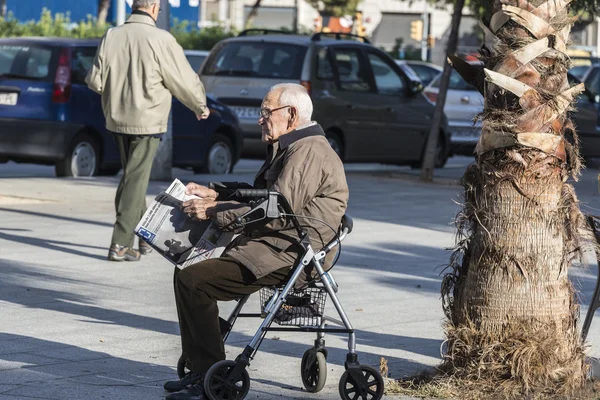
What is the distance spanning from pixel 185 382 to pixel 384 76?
40.8ft

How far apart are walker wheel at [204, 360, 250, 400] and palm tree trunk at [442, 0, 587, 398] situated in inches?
40.1

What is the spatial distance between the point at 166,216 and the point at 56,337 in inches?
59.2

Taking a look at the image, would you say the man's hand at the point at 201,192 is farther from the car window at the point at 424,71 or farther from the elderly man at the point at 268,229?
the car window at the point at 424,71

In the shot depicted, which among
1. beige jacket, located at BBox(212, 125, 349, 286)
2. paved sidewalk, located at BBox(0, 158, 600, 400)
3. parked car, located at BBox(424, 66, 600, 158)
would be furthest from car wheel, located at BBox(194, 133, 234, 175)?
beige jacket, located at BBox(212, 125, 349, 286)

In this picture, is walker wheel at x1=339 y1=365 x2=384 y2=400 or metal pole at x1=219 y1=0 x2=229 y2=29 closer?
walker wheel at x1=339 y1=365 x2=384 y2=400

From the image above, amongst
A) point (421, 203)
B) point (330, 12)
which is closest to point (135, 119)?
point (421, 203)

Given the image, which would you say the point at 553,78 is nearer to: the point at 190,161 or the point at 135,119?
the point at 135,119

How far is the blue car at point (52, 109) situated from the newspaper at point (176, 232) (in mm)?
9252

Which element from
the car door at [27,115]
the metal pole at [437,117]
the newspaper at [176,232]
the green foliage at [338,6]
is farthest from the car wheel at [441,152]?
the green foliage at [338,6]

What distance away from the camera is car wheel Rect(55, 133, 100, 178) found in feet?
48.9

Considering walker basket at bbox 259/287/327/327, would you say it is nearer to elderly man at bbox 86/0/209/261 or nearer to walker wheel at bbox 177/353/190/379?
walker wheel at bbox 177/353/190/379

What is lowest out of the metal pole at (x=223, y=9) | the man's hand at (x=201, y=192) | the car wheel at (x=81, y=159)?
the metal pole at (x=223, y=9)

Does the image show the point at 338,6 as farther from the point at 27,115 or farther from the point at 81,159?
the point at 27,115

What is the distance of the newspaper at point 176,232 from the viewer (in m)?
5.61
